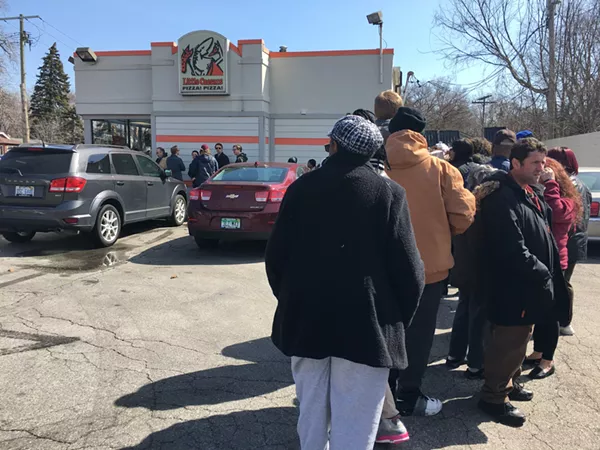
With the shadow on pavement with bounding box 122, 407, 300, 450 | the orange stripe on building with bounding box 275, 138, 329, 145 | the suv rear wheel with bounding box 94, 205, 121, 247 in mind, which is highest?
the orange stripe on building with bounding box 275, 138, 329, 145

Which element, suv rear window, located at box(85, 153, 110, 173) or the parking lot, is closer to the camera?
the parking lot

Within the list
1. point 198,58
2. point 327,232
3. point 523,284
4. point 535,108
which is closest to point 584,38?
point 535,108

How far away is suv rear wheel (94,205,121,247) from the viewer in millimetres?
7766

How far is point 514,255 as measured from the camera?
2.77 meters

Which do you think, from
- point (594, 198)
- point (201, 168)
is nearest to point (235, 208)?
point (201, 168)

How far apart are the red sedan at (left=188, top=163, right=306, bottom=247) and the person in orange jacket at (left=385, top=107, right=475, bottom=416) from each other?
4.22m

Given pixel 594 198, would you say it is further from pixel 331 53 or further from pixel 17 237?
pixel 17 237

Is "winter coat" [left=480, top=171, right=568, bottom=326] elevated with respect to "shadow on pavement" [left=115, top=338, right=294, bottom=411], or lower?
elevated

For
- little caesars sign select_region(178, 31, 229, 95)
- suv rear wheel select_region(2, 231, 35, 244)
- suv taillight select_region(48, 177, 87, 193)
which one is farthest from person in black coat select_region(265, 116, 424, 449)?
little caesars sign select_region(178, 31, 229, 95)

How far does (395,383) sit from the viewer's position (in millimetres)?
3193

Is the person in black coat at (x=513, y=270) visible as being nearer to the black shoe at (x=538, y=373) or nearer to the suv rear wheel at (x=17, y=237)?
the black shoe at (x=538, y=373)

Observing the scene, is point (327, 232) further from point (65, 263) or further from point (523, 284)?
point (65, 263)

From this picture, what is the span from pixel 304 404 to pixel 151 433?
1228mm

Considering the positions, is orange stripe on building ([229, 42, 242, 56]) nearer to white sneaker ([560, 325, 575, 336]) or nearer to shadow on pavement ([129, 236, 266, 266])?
shadow on pavement ([129, 236, 266, 266])
